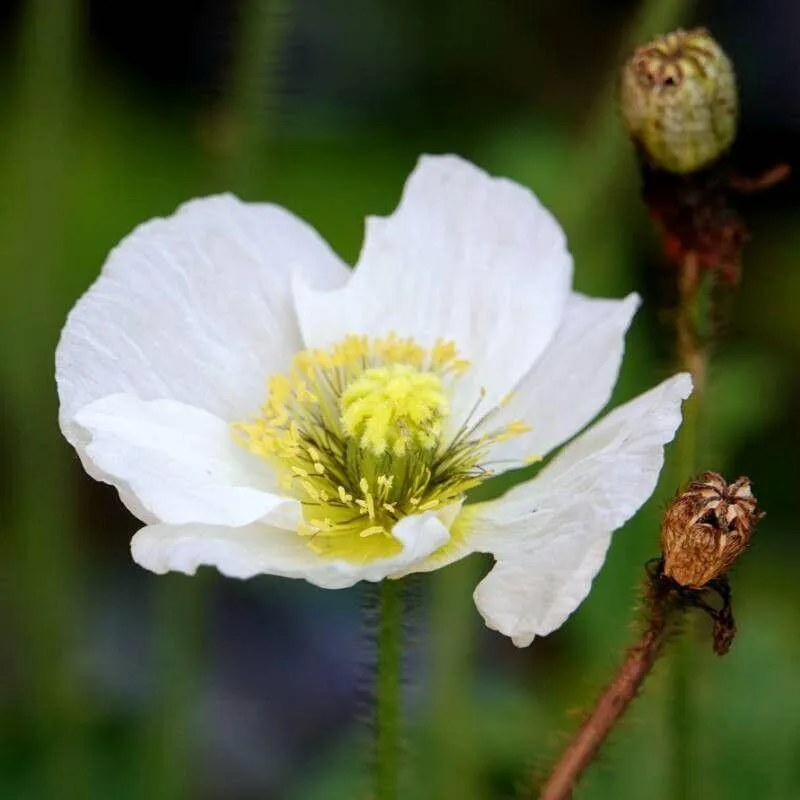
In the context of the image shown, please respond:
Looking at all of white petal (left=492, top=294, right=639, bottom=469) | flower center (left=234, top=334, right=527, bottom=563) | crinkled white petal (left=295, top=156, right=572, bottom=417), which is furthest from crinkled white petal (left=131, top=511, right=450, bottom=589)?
crinkled white petal (left=295, top=156, right=572, bottom=417)

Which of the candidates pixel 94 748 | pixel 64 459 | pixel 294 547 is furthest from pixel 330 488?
pixel 94 748

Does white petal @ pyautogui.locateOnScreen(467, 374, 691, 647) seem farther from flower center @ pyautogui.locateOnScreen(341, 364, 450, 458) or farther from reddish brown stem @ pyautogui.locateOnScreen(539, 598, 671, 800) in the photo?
flower center @ pyautogui.locateOnScreen(341, 364, 450, 458)

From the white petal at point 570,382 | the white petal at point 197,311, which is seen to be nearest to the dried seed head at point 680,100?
the white petal at point 570,382

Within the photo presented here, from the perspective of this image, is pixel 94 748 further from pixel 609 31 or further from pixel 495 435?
pixel 609 31

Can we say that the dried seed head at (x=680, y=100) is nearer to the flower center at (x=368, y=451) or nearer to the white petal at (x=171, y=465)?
the flower center at (x=368, y=451)

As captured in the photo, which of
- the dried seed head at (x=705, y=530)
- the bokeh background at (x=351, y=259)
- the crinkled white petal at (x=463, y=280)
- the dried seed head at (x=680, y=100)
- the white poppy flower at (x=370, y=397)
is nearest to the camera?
the dried seed head at (x=705, y=530)

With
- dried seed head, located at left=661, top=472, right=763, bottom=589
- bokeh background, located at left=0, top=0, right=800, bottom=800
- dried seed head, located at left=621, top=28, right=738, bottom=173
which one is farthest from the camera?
bokeh background, located at left=0, top=0, right=800, bottom=800
